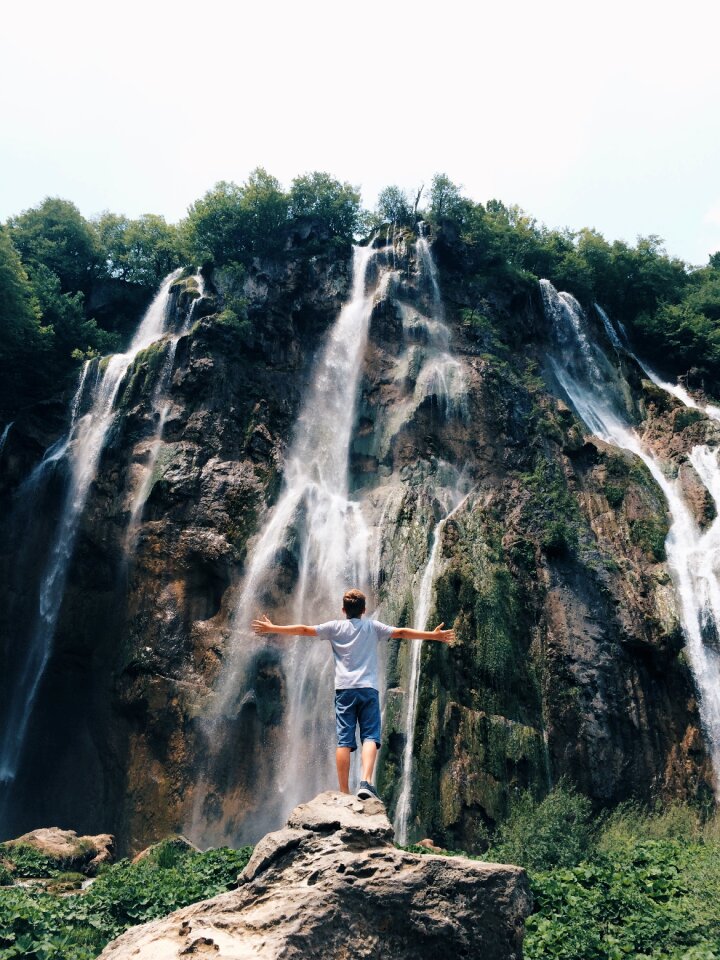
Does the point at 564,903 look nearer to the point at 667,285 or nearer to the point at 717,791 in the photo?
the point at 717,791

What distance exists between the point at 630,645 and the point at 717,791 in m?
3.28

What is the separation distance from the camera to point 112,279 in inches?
1228

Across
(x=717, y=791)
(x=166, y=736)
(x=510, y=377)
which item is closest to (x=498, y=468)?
(x=510, y=377)

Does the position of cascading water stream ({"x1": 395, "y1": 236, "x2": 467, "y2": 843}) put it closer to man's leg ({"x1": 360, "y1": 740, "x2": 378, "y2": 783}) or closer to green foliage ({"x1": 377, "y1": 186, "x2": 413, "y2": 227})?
green foliage ({"x1": 377, "y1": 186, "x2": 413, "y2": 227})

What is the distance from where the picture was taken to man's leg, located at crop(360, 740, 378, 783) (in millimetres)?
6262

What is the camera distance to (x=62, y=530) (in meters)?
20.9

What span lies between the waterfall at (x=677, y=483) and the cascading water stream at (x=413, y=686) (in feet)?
18.6

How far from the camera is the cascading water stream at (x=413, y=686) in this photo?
14.7m

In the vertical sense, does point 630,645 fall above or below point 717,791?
above

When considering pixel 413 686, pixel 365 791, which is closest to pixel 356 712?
pixel 365 791

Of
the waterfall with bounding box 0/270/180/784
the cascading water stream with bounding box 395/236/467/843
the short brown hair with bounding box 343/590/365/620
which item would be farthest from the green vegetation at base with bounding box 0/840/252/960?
the waterfall with bounding box 0/270/180/784

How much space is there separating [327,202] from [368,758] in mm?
27003

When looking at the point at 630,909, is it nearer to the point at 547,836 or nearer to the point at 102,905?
the point at 547,836

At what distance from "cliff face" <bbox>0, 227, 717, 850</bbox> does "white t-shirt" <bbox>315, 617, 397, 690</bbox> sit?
29.5 ft
